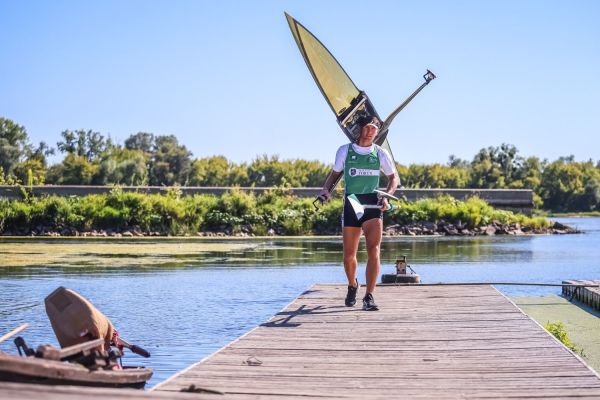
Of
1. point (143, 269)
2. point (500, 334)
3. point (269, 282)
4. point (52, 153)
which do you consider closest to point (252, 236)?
point (143, 269)

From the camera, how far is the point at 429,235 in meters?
34.9

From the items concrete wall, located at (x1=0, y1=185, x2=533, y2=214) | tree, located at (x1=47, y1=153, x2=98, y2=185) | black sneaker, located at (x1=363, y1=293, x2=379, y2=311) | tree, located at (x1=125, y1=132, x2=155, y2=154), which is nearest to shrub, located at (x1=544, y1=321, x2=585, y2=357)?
black sneaker, located at (x1=363, y1=293, x2=379, y2=311)

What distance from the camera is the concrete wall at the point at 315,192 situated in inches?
1640

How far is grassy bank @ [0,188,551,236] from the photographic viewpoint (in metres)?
34.4

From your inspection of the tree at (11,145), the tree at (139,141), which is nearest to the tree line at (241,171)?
the tree at (11,145)

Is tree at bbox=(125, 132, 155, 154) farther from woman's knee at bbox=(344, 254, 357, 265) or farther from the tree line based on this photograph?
woman's knee at bbox=(344, 254, 357, 265)

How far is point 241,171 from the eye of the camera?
71.9 metres

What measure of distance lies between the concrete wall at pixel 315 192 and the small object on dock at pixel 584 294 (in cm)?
2764

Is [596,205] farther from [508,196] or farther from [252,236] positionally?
[252,236]

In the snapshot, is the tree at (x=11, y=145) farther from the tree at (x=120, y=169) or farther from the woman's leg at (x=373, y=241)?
the woman's leg at (x=373, y=241)

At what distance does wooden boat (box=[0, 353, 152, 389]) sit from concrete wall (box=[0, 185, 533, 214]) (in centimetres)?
3534

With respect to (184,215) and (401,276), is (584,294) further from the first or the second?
(184,215)

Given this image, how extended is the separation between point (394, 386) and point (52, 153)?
255ft

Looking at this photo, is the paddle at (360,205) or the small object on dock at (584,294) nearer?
the paddle at (360,205)
